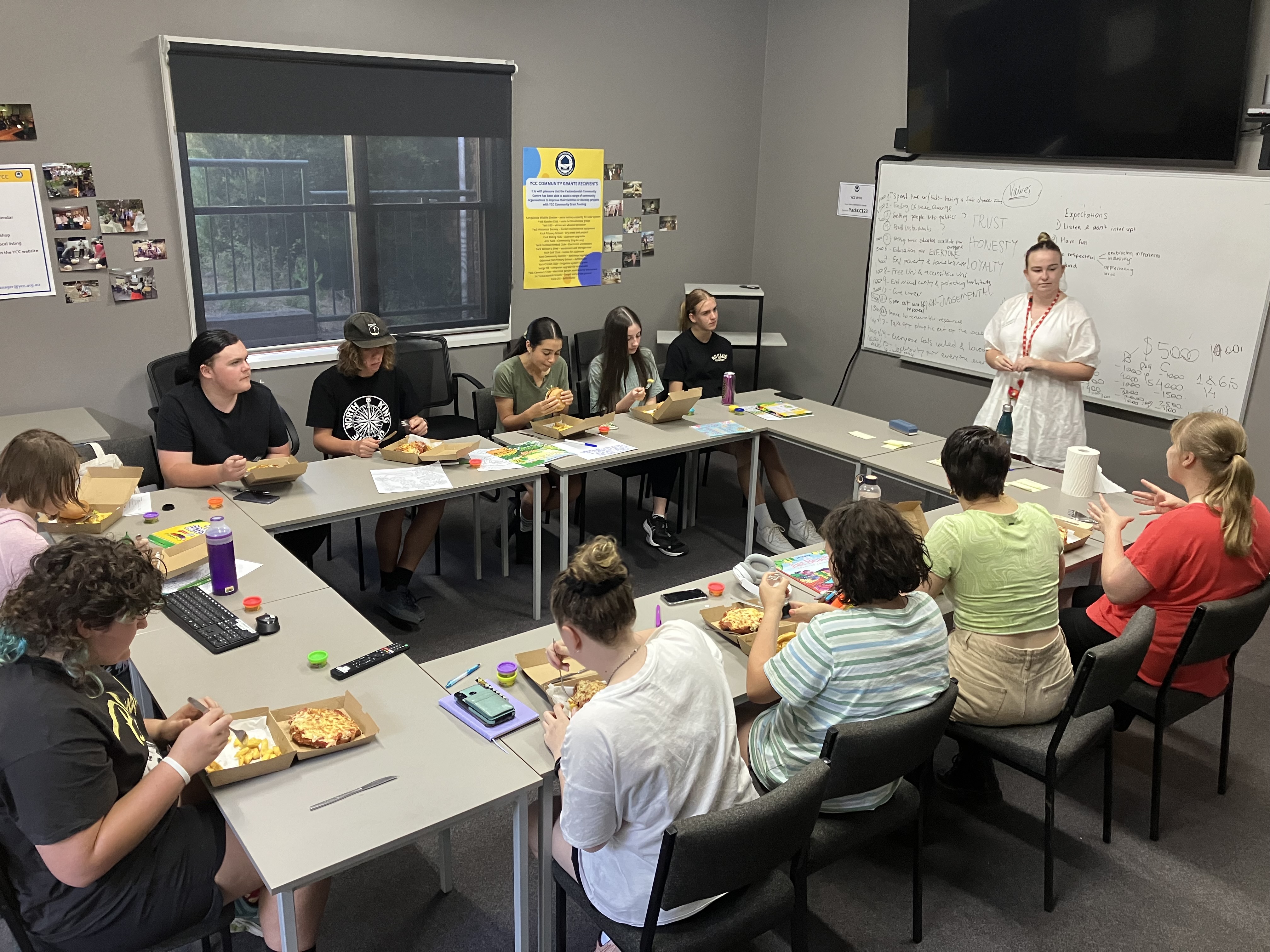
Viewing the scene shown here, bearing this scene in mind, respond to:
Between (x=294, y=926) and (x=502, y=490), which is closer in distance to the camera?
(x=294, y=926)

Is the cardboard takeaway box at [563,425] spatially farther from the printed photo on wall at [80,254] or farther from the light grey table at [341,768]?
the printed photo on wall at [80,254]

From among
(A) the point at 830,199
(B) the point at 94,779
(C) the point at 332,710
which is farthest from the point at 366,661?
(A) the point at 830,199

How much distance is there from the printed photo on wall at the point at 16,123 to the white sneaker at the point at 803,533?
4.09 m

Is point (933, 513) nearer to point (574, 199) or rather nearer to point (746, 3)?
point (574, 199)

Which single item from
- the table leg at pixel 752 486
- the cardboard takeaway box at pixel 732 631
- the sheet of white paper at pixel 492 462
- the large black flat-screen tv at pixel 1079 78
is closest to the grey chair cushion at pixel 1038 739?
the cardboard takeaway box at pixel 732 631

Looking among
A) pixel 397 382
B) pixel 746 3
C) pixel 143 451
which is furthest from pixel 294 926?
pixel 746 3

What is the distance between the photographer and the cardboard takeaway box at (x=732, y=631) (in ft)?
8.39

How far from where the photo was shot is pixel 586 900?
6.70 feet

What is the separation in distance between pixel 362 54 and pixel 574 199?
1558 mm

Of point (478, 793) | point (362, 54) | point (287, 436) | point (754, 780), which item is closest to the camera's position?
point (478, 793)

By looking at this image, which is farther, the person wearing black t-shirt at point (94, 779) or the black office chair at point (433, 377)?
the black office chair at point (433, 377)

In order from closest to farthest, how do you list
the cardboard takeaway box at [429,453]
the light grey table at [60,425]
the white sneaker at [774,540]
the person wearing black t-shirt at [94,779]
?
the person wearing black t-shirt at [94,779] < the cardboard takeaway box at [429,453] < the light grey table at [60,425] < the white sneaker at [774,540]

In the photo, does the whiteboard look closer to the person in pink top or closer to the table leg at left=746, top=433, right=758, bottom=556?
the table leg at left=746, top=433, right=758, bottom=556

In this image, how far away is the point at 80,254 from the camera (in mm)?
4582
